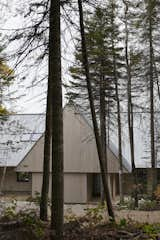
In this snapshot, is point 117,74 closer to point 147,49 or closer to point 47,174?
point 147,49

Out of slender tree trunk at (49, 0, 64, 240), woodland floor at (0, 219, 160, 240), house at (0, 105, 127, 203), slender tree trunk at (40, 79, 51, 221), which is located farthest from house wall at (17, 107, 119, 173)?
slender tree trunk at (49, 0, 64, 240)

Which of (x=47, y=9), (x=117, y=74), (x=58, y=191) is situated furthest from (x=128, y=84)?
(x=58, y=191)

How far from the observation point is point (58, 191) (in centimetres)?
759

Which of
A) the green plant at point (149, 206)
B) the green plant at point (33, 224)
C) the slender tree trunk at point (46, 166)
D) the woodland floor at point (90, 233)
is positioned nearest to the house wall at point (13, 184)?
the green plant at point (149, 206)

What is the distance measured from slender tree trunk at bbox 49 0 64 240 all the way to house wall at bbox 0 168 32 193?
78.4 feet

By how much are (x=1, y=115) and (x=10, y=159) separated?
12710 mm

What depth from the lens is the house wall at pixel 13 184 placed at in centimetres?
3142

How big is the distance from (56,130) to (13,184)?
25.0m

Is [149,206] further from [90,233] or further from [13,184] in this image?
[13,184]

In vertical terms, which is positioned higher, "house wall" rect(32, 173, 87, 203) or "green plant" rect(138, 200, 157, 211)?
"house wall" rect(32, 173, 87, 203)

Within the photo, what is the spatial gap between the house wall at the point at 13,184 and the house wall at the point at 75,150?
3438mm

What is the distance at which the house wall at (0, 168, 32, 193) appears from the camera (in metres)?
31.4

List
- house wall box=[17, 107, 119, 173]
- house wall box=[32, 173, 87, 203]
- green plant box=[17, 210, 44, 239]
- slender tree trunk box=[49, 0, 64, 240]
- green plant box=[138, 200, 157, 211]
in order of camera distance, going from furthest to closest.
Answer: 1. house wall box=[17, 107, 119, 173]
2. house wall box=[32, 173, 87, 203]
3. green plant box=[138, 200, 157, 211]
4. green plant box=[17, 210, 44, 239]
5. slender tree trunk box=[49, 0, 64, 240]

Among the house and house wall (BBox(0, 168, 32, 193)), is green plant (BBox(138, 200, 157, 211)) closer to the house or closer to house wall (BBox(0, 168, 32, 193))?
the house
